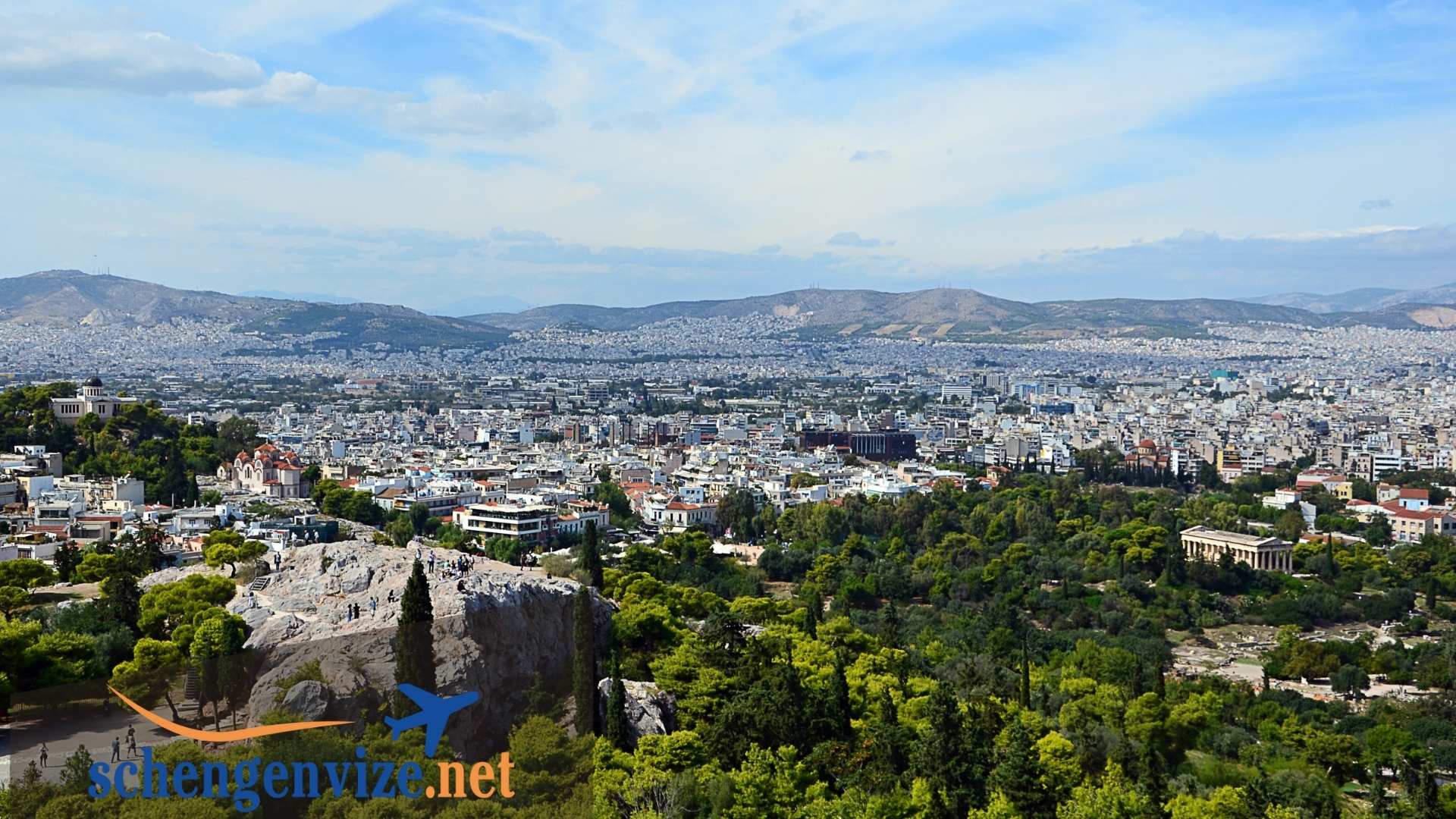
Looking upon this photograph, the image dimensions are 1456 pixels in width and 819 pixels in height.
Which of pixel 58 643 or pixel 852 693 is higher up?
pixel 58 643

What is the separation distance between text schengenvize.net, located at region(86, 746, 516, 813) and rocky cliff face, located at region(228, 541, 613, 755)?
0.64 m

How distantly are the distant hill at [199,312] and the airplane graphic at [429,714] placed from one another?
9685 centimetres

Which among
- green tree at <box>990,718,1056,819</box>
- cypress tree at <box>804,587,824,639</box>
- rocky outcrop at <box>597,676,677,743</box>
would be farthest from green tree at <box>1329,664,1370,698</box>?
rocky outcrop at <box>597,676,677,743</box>

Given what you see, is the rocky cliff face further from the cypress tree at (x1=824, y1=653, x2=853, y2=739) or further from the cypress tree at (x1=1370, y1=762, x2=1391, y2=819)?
the cypress tree at (x1=1370, y1=762, x2=1391, y2=819)

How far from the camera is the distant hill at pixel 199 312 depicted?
105562 mm

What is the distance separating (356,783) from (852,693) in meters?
5.01

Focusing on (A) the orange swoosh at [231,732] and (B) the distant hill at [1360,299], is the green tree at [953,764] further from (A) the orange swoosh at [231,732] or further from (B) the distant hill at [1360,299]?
(B) the distant hill at [1360,299]

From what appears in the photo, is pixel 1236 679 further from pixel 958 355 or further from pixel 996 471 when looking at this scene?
pixel 958 355

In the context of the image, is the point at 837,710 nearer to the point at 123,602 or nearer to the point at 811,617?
the point at 811,617

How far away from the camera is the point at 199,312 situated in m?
111

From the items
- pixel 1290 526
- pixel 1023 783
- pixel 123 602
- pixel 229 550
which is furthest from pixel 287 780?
pixel 1290 526

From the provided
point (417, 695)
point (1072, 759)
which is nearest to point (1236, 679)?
point (1072, 759)

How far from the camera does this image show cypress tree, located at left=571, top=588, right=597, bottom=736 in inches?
432

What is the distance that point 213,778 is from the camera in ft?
28.3
